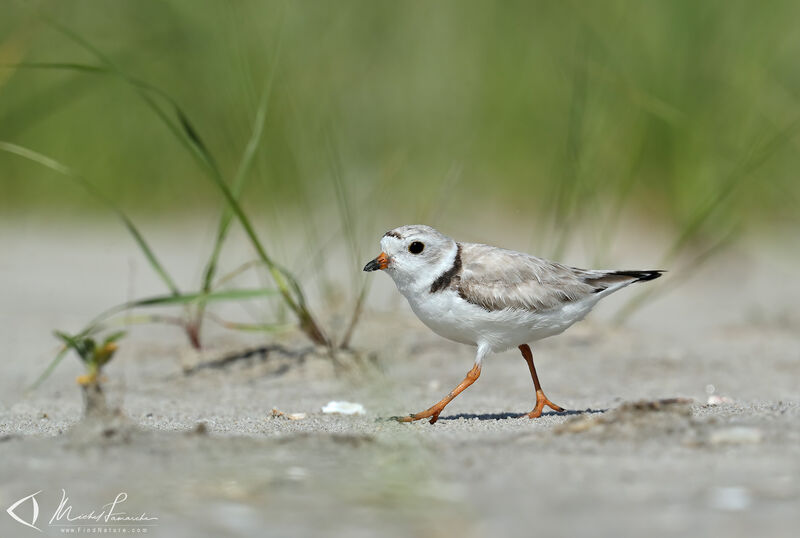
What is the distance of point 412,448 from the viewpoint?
2.64 m

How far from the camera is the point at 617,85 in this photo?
20.4ft

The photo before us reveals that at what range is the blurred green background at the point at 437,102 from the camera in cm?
695

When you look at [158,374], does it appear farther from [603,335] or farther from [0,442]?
[603,335]

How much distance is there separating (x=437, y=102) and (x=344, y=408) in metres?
5.56

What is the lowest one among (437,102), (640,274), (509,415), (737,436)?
(737,436)

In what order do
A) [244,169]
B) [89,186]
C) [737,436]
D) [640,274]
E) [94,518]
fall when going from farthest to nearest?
[244,169] < [89,186] < [640,274] < [737,436] < [94,518]

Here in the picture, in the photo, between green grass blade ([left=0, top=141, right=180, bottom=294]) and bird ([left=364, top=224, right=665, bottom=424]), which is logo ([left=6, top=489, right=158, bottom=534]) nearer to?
bird ([left=364, top=224, right=665, bottom=424])

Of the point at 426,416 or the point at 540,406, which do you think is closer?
the point at 426,416

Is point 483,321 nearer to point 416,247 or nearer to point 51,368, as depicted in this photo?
point 416,247

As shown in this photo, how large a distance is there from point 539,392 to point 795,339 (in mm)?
2460

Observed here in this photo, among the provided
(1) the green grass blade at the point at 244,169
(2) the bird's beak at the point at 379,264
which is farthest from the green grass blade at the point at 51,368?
(2) the bird's beak at the point at 379,264

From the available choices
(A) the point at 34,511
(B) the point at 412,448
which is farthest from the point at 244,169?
(A) the point at 34,511

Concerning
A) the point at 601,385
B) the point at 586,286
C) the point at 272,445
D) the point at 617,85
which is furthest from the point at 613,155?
the point at 272,445

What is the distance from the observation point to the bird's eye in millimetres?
3492
